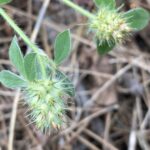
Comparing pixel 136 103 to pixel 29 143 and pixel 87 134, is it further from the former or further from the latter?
pixel 29 143

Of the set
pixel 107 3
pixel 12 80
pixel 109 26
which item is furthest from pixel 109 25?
pixel 12 80

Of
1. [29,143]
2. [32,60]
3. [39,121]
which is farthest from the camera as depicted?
[29,143]

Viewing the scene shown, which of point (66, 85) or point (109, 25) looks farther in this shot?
point (66, 85)

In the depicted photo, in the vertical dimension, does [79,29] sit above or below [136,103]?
above

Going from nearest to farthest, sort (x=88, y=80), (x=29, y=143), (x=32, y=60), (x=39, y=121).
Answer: (x=39, y=121)
(x=32, y=60)
(x=29, y=143)
(x=88, y=80)

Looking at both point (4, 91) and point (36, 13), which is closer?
point (4, 91)

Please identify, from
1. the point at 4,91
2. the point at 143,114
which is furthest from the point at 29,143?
the point at 143,114

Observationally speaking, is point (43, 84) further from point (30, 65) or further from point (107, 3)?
point (107, 3)
